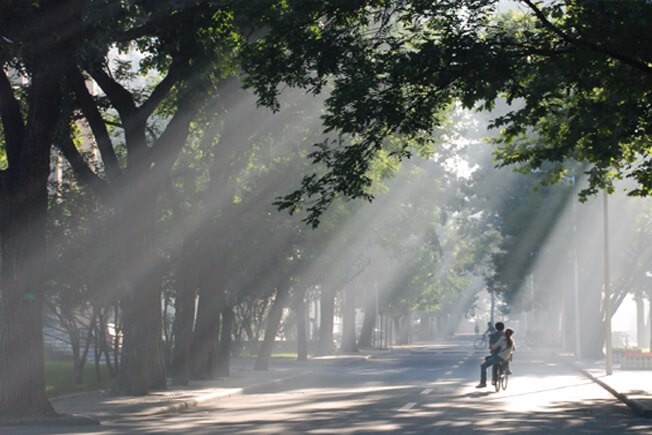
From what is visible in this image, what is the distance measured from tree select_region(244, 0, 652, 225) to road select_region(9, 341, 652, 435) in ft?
12.9

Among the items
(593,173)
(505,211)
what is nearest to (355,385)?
(593,173)

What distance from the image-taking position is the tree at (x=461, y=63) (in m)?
18.5

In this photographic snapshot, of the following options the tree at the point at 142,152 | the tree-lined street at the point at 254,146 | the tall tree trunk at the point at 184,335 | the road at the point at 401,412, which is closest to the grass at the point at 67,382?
the tree-lined street at the point at 254,146

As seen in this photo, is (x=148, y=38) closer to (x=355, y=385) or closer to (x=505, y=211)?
(x=355, y=385)

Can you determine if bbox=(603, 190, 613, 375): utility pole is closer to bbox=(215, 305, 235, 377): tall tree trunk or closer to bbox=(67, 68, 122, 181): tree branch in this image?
bbox=(215, 305, 235, 377): tall tree trunk

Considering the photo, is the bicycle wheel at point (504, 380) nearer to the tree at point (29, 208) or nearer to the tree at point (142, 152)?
the tree at point (142, 152)

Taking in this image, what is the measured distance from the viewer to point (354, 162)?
69.5 ft

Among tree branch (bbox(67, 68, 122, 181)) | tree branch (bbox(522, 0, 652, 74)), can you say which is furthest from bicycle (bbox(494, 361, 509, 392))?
tree branch (bbox(522, 0, 652, 74))

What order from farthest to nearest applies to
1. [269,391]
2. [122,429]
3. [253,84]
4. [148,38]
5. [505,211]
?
[505,211]
[269,391]
[148,38]
[253,84]
[122,429]

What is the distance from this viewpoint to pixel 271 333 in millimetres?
45062

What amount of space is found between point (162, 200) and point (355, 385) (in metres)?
7.72

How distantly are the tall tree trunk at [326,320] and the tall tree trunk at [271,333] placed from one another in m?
17.4

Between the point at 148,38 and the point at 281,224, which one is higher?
the point at 148,38

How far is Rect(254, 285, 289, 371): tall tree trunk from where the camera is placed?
1731 inches
